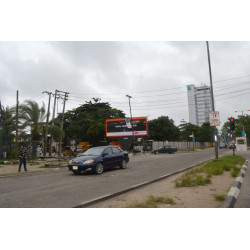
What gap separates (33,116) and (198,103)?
585 feet

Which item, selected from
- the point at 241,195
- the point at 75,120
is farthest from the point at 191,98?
the point at 241,195

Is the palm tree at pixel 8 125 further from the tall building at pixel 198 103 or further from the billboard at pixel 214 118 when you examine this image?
the tall building at pixel 198 103

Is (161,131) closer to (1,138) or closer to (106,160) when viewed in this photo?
(1,138)

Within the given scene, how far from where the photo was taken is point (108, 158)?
12.4m

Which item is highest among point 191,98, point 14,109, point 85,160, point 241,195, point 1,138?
point 191,98

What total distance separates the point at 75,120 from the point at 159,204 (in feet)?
187

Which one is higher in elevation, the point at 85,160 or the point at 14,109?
the point at 14,109

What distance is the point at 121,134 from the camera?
49.4m

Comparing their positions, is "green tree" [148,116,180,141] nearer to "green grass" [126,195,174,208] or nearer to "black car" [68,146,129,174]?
"black car" [68,146,129,174]

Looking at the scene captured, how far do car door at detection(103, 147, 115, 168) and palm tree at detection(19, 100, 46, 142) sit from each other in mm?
15923

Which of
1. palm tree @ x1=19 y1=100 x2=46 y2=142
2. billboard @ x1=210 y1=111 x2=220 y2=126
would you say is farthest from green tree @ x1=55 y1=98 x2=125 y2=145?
billboard @ x1=210 y1=111 x2=220 y2=126

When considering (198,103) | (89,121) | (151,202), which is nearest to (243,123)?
(89,121)

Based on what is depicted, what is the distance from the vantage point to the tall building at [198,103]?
614 feet

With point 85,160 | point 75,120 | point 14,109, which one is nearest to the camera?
point 85,160
